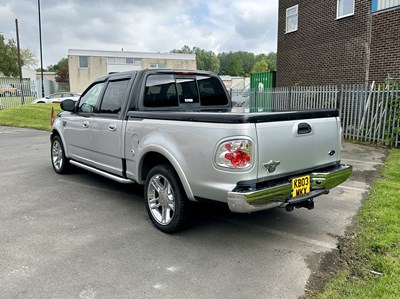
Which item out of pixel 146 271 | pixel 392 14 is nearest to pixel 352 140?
pixel 392 14

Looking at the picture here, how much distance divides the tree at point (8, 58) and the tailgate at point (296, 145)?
4748 centimetres

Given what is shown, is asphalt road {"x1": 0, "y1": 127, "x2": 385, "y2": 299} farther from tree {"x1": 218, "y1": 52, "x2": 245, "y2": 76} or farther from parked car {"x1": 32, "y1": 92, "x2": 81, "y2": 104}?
tree {"x1": 218, "y1": 52, "x2": 245, "y2": 76}

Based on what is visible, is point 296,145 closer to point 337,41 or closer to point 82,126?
point 82,126

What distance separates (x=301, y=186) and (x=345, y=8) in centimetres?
1175

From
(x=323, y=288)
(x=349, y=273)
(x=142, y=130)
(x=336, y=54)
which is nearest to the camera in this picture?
(x=323, y=288)

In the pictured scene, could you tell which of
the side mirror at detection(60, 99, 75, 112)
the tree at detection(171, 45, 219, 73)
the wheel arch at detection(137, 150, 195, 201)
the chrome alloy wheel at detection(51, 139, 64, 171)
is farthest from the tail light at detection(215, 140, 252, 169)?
the tree at detection(171, 45, 219, 73)

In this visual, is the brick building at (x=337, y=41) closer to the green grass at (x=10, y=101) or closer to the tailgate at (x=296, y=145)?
the tailgate at (x=296, y=145)

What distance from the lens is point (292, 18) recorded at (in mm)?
15453

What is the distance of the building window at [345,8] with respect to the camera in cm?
1256

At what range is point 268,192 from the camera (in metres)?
3.15

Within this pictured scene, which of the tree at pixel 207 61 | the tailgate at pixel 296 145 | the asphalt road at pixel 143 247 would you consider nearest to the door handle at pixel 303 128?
the tailgate at pixel 296 145

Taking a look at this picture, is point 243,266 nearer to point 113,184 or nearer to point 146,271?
point 146,271

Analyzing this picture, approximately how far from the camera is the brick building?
1120 cm

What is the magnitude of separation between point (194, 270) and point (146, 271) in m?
0.44
